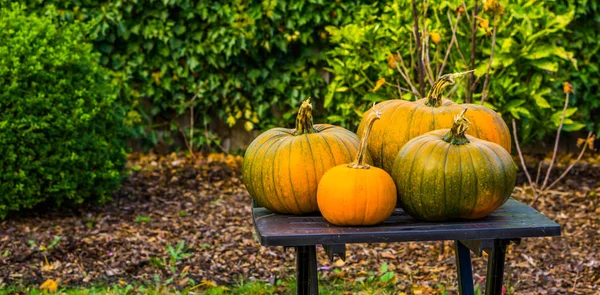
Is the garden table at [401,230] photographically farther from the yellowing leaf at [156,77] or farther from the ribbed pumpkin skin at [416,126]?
the yellowing leaf at [156,77]

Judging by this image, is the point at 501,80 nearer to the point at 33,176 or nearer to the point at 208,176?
the point at 208,176

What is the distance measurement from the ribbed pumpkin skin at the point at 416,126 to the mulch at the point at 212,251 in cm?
157

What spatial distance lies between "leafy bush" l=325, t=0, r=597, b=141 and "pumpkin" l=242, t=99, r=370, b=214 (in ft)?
9.06

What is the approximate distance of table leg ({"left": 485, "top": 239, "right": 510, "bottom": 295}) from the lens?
263cm

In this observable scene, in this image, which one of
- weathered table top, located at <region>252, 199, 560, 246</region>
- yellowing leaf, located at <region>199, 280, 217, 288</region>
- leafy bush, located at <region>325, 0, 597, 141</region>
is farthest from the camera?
leafy bush, located at <region>325, 0, 597, 141</region>

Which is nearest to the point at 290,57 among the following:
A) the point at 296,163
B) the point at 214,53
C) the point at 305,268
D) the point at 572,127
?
the point at 214,53

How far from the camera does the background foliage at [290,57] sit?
18.6 feet

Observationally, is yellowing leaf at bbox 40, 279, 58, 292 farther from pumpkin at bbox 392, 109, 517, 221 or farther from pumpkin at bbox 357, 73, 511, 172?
pumpkin at bbox 392, 109, 517, 221

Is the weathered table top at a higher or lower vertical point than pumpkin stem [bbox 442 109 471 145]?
lower

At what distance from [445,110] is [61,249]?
8.55 feet

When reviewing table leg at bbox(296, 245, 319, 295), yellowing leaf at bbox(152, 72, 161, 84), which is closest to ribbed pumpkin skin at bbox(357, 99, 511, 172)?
table leg at bbox(296, 245, 319, 295)

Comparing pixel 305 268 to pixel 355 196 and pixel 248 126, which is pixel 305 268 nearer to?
pixel 355 196

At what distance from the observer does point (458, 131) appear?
232 centimetres

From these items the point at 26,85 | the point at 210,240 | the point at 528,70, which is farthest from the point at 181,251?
the point at 528,70
